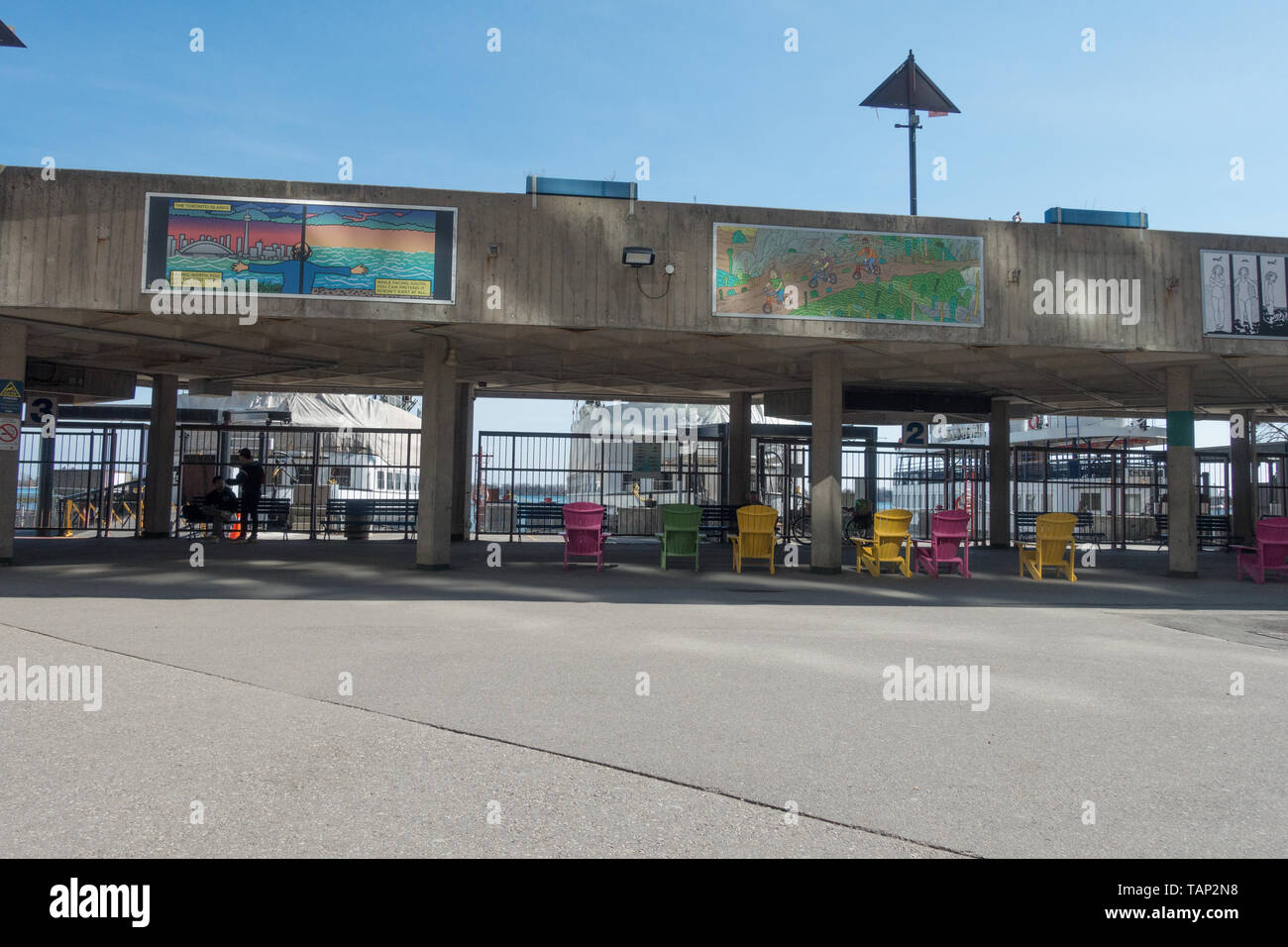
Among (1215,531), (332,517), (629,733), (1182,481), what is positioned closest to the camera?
(629,733)

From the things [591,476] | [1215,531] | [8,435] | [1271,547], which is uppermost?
[8,435]

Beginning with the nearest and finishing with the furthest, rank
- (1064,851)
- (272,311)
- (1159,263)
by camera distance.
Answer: (1064,851), (272,311), (1159,263)

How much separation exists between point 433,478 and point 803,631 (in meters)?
7.97

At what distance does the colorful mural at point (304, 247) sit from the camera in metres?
13.9

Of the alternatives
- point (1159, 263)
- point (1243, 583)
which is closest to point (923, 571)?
point (1243, 583)

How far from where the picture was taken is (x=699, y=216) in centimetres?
1472

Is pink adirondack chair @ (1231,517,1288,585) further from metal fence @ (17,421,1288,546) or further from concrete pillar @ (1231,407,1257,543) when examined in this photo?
concrete pillar @ (1231,407,1257,543)

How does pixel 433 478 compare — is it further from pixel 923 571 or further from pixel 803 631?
pixel 923 571

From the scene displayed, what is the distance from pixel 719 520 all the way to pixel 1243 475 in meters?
15.0

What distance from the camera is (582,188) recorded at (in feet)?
47.5

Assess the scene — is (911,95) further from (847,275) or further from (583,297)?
(583,297)

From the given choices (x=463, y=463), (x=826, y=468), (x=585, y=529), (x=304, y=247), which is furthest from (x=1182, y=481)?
(x=463, y=463)

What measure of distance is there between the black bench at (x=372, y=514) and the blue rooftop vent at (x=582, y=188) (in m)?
11.5
